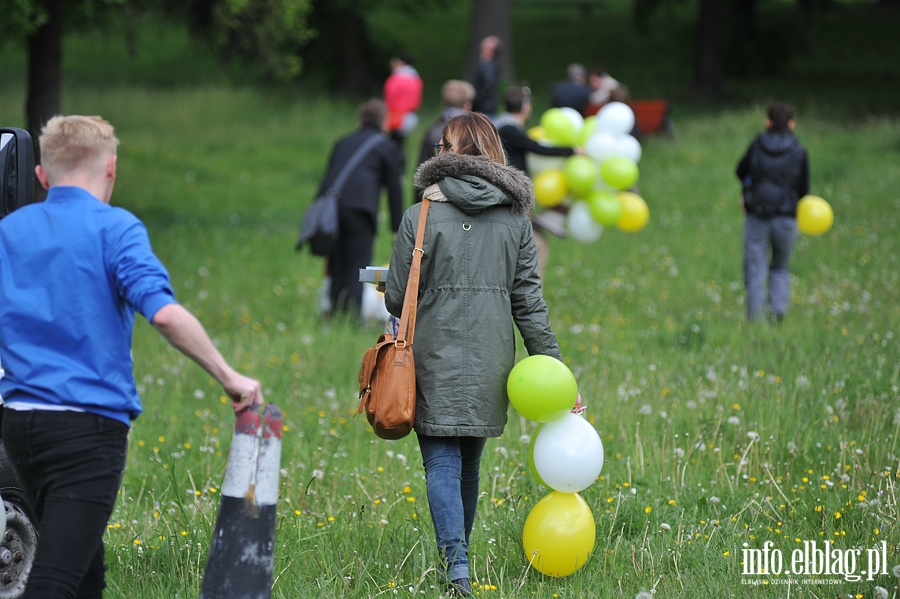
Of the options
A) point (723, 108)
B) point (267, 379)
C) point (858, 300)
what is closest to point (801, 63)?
point (723, 108)

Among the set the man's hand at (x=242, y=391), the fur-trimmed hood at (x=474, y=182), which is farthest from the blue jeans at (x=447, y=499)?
the man's hand at (x=242, y=391)

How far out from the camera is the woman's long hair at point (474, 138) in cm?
445

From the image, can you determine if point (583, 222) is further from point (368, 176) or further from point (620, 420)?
point (620, 420)

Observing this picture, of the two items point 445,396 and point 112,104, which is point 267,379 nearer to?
point 445,396

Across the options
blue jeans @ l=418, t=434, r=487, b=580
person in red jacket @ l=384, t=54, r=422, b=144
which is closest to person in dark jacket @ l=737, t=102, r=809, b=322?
blue jeans @ l=418, t=434, r=487, b=580

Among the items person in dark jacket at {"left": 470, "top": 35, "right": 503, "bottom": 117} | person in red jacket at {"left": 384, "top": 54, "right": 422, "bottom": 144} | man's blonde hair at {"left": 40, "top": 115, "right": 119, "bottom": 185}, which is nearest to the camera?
man's blonde hair at {"left": 40, "top": 115, "right": 119, "bottom": 185}

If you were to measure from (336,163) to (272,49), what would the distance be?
335 inches

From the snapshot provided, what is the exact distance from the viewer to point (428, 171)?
14.5 ft

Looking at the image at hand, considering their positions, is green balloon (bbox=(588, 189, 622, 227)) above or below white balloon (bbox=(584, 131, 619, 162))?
below

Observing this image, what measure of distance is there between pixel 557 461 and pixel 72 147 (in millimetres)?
2167

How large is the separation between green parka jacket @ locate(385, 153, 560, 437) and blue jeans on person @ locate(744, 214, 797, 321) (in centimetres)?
622

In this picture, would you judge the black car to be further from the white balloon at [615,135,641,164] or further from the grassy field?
the white balloon at [615,135,641,164]

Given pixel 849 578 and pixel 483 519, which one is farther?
pixel 483 519

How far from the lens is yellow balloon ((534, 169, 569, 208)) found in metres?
9.49
